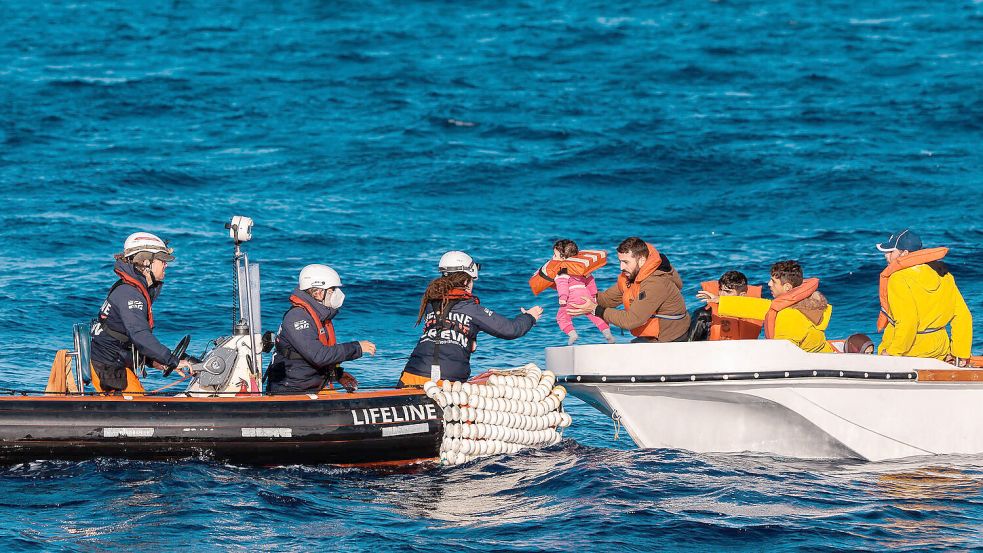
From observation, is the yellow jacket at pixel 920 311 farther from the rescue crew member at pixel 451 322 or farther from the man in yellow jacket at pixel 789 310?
the rescue crew member at pixel 451 322

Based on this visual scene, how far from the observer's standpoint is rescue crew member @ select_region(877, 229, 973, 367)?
9.77 m

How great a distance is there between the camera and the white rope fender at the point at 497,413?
969 centimetres

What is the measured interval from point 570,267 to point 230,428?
298cm

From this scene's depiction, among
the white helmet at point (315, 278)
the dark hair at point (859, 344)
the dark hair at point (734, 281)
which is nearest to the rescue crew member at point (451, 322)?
the white helmet at point (315, 278)

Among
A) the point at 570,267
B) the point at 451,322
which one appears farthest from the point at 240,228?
the point at 570,267

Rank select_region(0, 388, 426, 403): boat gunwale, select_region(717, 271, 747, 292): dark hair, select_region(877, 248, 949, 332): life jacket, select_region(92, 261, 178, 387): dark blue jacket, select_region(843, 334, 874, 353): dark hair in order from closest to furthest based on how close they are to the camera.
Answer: select_region(0, 388, 426, 403): boat gunwale
select_region(92, 261, 178, 387): dark blue jacket
select_region(877, 248, 949, 332): life jacket
select_region(717, 271, 747, 292): dark hair
select_region(843, 334, 874, 353): dark hair

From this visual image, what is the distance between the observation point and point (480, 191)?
20.8m

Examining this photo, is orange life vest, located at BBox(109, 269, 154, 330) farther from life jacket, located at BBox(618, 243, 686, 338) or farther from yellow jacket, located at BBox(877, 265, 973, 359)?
yellow jacket, located at BBox(877, 265, 973, 359)

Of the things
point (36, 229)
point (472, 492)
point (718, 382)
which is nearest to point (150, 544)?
point (472, 492)

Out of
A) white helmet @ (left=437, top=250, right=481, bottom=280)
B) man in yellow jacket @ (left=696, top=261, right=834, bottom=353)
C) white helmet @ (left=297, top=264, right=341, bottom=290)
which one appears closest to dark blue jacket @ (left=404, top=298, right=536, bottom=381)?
white helmet @ (left=437, top=250, right=481, bottom=280)

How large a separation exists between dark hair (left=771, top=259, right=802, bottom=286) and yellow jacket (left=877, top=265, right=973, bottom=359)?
0.70 metres

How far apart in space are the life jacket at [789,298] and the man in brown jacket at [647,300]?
69 cm

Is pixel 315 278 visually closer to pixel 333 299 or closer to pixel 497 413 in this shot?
pixel 333 299

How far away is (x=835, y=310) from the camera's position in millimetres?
15586
